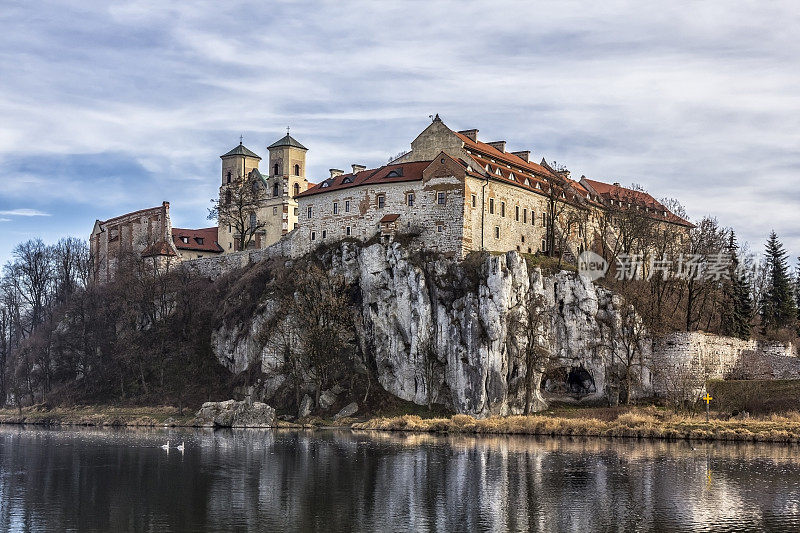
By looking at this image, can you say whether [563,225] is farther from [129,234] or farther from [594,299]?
[129,234]

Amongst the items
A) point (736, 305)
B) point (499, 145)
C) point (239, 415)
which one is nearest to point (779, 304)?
A: point (736, 305)

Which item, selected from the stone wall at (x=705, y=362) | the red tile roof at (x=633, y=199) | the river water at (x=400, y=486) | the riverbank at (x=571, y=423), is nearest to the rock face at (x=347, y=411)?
the riverbank at (x=571, y=423)

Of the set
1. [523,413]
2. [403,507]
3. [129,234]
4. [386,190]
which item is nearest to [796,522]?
[403,507]

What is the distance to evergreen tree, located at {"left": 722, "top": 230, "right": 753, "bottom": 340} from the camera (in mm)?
84375

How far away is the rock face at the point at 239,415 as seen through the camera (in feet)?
250

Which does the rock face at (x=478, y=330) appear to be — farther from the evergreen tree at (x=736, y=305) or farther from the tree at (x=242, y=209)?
the tree at (x=242, y=209)

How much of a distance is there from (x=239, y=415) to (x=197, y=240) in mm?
37361

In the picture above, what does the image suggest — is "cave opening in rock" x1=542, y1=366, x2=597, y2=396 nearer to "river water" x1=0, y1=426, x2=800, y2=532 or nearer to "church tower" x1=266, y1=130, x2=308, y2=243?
"river water" x1=0, y1=426, x2=800, y2=532

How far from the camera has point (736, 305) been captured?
85188 millimetres

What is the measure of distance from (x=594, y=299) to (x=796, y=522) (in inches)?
1823

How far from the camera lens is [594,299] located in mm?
81125

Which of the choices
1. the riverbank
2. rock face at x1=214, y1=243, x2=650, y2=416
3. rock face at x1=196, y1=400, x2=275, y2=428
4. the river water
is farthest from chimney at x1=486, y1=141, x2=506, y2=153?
the river water

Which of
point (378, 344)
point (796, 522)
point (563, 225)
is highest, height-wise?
point (563, 225)

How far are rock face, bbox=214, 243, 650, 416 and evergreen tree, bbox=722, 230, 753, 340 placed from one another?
9714 mm
